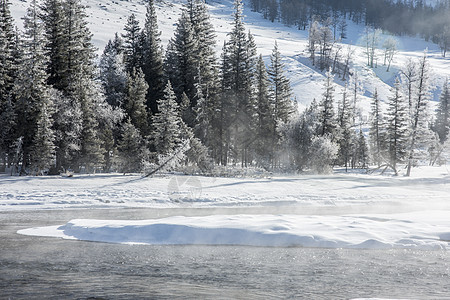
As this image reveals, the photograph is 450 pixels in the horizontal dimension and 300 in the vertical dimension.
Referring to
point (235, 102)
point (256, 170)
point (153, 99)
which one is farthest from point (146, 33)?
point (256, 170)

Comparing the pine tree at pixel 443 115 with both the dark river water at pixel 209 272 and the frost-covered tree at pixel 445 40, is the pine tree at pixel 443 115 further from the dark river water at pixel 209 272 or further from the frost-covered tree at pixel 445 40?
the frost-covered tree at pixel 445 40

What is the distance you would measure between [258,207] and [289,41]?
121 metres

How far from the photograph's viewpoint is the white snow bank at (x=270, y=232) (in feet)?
40.5

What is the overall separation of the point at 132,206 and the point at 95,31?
79.7 m

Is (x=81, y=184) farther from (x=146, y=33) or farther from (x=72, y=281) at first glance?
(x=146, y=33)

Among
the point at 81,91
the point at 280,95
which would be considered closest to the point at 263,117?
the point at 280,95

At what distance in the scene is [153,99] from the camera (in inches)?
1839

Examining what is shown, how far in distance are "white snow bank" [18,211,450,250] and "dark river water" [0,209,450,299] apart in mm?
548

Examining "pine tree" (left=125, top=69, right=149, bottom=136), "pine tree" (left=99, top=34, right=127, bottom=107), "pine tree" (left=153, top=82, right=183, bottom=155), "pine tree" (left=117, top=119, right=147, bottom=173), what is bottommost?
"pine tree" (left=117, top=119, right=147, bottom=173)

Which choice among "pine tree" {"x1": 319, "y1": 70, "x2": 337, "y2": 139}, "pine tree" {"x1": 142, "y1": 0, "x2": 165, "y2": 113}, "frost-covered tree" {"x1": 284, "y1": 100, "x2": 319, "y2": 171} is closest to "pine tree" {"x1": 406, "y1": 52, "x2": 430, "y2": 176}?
"pine tree" {"x1": 319, "y1": 70, "x2": 337, "y2": 139}

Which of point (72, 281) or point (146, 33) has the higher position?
point (146, 33)

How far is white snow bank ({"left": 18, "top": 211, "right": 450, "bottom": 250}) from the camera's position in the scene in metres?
12.3

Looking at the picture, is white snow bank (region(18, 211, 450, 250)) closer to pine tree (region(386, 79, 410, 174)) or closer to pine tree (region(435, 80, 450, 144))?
pine tree (region(386, 79, 410, 174))

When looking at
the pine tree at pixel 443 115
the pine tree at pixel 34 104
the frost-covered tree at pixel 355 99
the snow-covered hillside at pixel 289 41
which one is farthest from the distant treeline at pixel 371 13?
the pine tree at pixel 34 104
